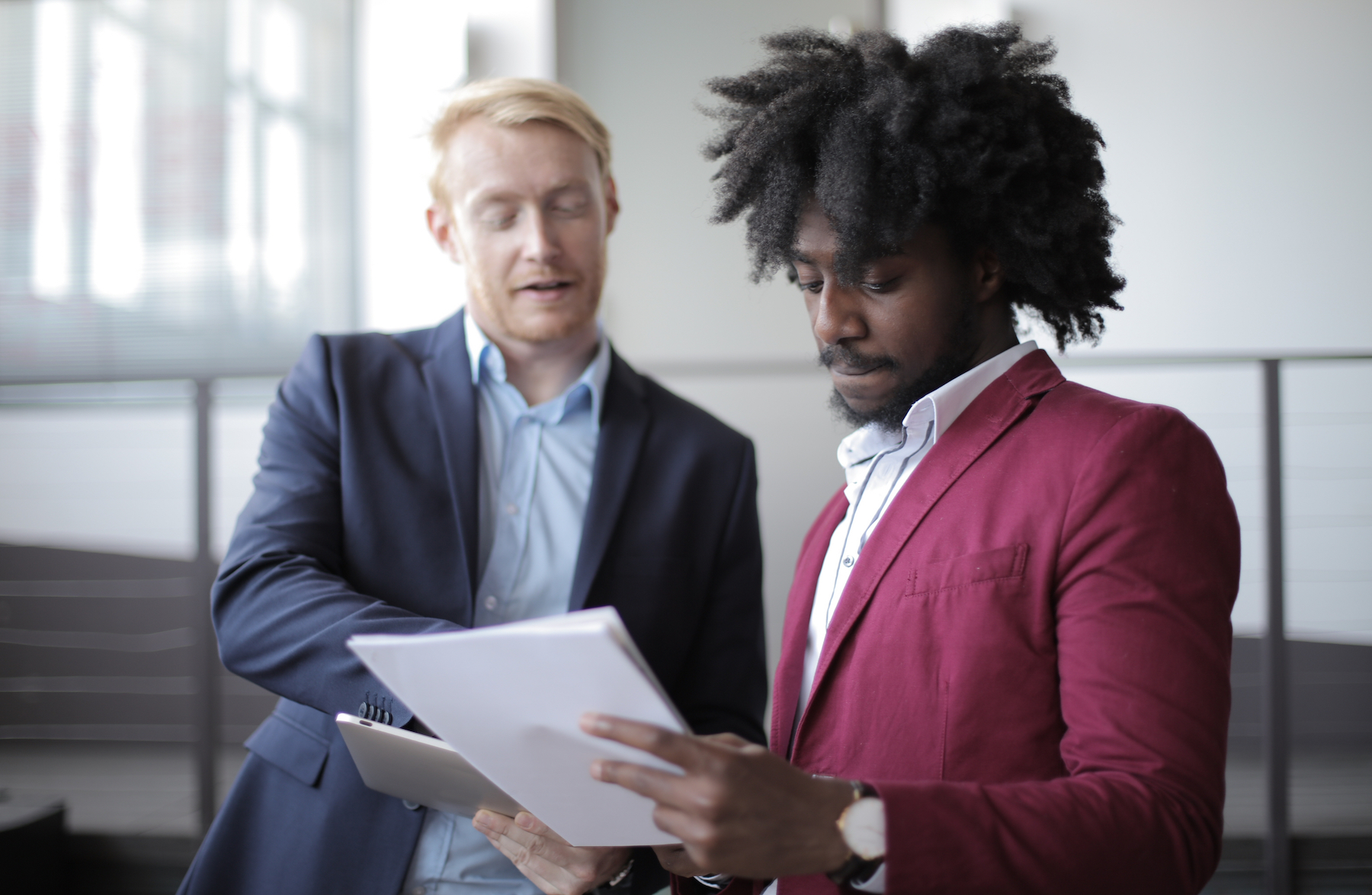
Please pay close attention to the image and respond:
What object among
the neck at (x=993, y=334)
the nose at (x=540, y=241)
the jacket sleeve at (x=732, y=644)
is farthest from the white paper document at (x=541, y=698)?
the nose at (x=540, y=241)

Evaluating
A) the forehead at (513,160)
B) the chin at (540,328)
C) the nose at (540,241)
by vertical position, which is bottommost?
the chin at (540,328)

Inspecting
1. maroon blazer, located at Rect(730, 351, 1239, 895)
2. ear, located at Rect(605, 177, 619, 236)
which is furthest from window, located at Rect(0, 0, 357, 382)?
maroon blazer, located at Rect(730, 351, 1239, 895)

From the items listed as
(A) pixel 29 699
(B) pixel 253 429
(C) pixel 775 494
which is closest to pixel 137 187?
(B) pixel 253 429

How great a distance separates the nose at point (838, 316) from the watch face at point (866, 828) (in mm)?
574

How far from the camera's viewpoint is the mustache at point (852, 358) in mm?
1153

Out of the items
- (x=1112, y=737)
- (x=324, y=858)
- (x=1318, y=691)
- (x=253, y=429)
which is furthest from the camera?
(x=253, y=429)

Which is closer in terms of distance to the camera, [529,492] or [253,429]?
[529,492]

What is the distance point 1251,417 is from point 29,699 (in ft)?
12.2

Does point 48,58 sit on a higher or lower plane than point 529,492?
higher

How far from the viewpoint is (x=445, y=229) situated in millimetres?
1949

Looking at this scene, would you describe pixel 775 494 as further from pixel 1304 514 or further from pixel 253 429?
pixel 253 429

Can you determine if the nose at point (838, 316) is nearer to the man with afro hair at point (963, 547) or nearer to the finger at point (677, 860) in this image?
the man with afro hair at point (963, 547)

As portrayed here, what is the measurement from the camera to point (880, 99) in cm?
114

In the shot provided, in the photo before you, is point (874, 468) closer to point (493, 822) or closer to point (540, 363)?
point (493, 822)
